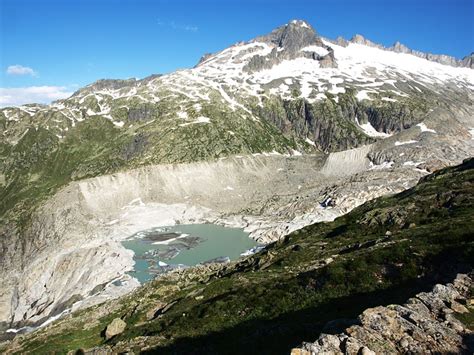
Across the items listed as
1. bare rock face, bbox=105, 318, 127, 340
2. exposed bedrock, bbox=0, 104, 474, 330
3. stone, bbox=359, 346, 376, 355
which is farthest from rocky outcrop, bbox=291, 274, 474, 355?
exposed bedrock, bbox=0, 104, 474, 330

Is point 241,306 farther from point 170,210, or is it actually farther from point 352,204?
point 170,210

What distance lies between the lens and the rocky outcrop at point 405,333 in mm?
18609

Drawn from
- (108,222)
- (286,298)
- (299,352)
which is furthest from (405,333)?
(108,222)

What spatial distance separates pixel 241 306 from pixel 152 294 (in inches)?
1032

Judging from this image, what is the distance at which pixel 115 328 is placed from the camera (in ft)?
156

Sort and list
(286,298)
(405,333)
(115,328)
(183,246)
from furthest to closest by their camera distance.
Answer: (183,246)
(115,328)
(286,298)
(405,333)

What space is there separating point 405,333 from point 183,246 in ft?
438

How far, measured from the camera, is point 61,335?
5403cm

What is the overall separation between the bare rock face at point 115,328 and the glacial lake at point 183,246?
67.0m

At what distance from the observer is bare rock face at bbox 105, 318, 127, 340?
4697 cm

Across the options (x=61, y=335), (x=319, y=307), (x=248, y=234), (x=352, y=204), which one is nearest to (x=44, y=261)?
(x=248, y=234)

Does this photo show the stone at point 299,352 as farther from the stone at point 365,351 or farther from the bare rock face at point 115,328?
the bare rock face at point 115,328

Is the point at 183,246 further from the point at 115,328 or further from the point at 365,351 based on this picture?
the point at 365,351

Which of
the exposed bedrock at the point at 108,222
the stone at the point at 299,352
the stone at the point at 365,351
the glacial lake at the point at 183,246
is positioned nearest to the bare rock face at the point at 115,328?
the stone at the point at 299,352
